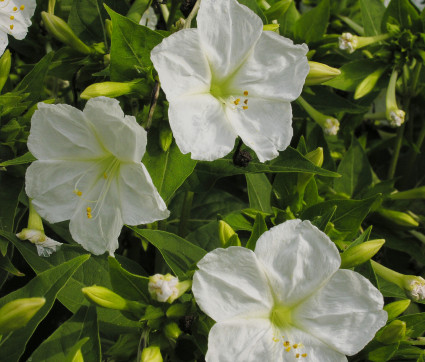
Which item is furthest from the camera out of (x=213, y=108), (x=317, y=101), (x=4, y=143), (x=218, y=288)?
(x=317, y=101)


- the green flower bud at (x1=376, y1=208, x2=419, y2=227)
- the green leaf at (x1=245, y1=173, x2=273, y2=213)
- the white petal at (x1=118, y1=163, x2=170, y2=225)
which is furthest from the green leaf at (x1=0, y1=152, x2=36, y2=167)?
the green flower bud at (x1=376, y1=208, x2=419, y2=227)

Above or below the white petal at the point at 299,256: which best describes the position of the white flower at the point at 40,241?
below

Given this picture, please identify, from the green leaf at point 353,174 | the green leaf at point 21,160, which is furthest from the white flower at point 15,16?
the green leaf at point 353,174

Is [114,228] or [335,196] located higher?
[114,228]

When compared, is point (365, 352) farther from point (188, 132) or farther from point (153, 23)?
point (153, 23)

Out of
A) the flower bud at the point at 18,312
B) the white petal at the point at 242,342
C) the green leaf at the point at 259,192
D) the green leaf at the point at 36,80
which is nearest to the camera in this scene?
the flower bud at the point at 18,312

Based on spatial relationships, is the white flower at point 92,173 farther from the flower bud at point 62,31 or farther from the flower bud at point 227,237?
the flower bud at point 62,31

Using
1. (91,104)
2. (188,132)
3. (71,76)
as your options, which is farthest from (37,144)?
(71,76)

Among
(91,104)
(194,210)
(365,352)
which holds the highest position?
(91,104)
